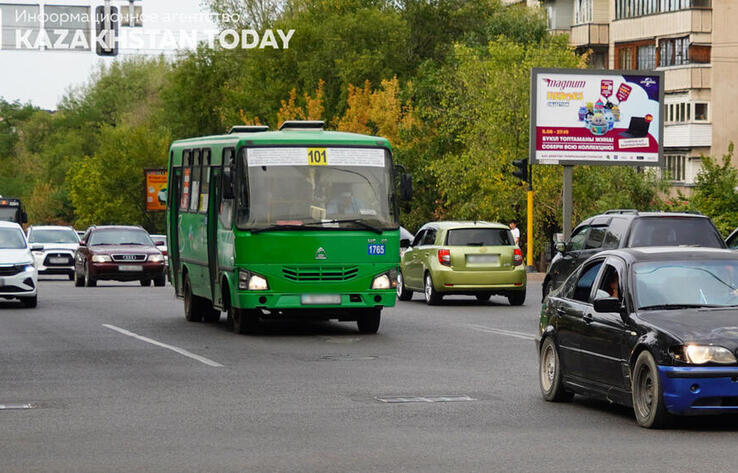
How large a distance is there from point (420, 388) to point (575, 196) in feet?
156

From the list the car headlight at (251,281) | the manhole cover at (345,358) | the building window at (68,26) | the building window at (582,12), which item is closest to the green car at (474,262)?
the car headlight at (251,281)

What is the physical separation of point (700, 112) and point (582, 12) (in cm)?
1243

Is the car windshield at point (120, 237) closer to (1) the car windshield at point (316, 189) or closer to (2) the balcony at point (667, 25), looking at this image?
(1) the car windshield at point (316, 189)

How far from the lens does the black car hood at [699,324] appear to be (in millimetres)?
11539

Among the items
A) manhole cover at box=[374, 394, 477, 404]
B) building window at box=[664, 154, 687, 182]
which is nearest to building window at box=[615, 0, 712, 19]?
building window at box=[664, 154, 687, 182]

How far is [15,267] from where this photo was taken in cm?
2986

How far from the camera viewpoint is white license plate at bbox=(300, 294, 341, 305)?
73.5 feet

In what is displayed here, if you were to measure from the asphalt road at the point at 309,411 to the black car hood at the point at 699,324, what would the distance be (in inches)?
26.9

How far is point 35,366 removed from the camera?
17953 millimetres

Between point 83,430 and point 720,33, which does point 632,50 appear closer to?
point 720,33

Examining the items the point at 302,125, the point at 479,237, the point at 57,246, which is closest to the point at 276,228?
the point at 302,125

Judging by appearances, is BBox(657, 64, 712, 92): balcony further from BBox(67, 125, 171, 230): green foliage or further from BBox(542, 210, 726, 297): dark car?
BBox(542, 210, 726, 297): dark car

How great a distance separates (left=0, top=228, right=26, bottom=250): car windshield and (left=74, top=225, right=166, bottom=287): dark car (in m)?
12.2

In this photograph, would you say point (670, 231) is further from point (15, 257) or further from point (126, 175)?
point (126, 175)
